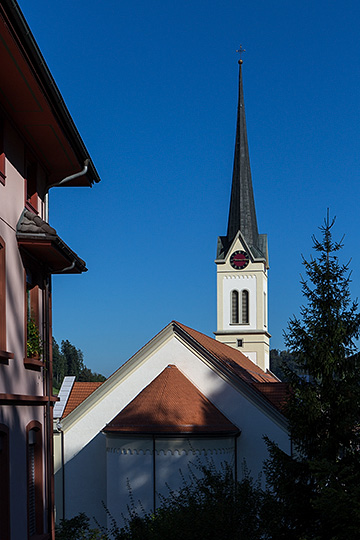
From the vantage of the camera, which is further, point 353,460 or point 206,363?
point 206,363

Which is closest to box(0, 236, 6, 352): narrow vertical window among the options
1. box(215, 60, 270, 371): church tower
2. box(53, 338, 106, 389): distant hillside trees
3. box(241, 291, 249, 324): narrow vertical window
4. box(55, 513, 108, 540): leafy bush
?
box(55, 513, 108, 540): leafy bush

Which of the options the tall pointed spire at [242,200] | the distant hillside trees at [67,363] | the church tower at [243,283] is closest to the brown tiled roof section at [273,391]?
the church tower at [243,283]

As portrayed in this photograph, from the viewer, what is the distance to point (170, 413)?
24719 mm

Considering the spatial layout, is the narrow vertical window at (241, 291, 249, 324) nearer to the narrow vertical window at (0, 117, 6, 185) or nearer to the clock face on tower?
the clock face on tower

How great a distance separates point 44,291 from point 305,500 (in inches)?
375

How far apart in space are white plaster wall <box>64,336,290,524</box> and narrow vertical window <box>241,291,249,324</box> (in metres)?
25.2

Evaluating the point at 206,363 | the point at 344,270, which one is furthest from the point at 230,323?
the point at 344,270

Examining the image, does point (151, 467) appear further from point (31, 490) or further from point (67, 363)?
point (67, 363)

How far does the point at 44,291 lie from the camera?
11.3 metres

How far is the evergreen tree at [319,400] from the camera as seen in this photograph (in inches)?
651

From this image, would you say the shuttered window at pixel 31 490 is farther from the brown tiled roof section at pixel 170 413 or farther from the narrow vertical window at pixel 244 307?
the narrow vertical window at pixel 244 307

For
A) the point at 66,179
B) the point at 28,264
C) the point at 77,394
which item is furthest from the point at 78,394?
the point at 28,264

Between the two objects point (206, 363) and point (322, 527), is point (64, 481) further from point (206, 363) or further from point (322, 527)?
point (322, 527)

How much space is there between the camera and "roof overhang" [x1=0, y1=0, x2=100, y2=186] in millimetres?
6773
